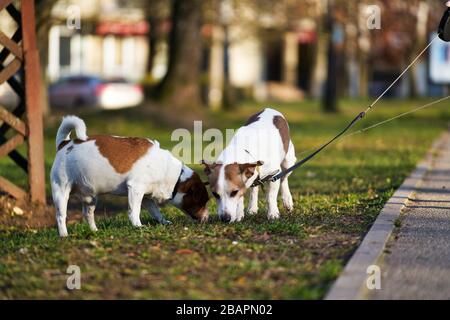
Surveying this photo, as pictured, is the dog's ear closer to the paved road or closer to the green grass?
the green grass

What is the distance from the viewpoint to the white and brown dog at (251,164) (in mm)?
8125

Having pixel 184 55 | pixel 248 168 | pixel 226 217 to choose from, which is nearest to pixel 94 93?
pixel 184 55

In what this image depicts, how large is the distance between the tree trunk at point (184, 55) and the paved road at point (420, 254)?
15013 mm

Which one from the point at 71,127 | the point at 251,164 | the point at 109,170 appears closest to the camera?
the point at 251,164

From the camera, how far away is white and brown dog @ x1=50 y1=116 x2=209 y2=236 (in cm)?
842

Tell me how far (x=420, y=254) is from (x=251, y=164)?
1889 mm

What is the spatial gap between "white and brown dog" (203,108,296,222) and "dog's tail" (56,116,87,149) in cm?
128

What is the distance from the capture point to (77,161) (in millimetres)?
8383

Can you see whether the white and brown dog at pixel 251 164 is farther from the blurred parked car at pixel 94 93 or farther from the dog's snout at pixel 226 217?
the blurred parked car at pixel 94 93

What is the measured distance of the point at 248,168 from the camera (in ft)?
27.2

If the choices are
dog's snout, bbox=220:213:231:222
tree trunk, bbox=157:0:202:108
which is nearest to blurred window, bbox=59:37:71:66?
tree trunk, bbox=157:0:202:108

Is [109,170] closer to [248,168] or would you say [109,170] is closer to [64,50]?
[248,168]

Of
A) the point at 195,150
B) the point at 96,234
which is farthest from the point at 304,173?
the point at 96,234
